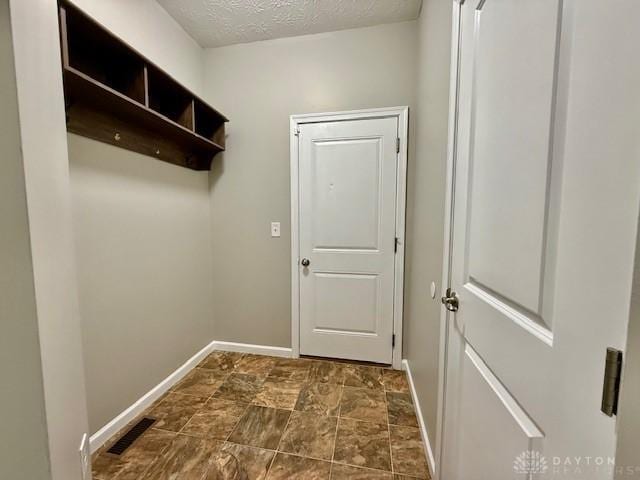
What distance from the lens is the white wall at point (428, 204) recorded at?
127 cm

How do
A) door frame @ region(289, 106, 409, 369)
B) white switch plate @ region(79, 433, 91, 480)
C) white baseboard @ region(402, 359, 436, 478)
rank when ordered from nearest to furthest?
1. white switch plate @ region(79, 433, 91, 480)
2. white baseboard @ region(402, 359, 436, 478)
3. door frame @ region(289, 106, 409, 369)

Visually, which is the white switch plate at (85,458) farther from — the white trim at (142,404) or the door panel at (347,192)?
the door panel at (347,192)

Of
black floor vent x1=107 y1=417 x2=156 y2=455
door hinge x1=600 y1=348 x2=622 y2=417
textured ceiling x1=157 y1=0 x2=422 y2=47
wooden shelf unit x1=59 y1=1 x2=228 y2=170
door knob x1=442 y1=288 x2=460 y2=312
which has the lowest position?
black floor vent x1=107 y1=417 x2=156 y2=455

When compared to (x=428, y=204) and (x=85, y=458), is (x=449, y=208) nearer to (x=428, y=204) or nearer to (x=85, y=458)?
(x=428, y=204)

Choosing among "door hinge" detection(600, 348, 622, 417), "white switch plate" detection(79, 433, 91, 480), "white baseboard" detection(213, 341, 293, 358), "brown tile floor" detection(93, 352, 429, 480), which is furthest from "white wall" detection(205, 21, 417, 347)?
"door hinge" detection(600, 348, 622, 417)

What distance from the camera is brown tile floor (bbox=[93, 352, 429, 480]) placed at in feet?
4.37

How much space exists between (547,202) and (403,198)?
162 centimetres

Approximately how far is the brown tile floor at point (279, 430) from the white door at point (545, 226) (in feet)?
2.27

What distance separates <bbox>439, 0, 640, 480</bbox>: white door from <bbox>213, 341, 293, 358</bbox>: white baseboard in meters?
1.73

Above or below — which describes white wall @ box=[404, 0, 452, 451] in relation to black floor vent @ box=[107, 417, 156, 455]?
above

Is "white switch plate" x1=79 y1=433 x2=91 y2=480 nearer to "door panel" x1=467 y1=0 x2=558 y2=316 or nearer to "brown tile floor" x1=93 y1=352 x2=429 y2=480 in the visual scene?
"brown tile floor" x1=93 y1=352 x2=429 y2=480

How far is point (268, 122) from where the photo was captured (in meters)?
2.30

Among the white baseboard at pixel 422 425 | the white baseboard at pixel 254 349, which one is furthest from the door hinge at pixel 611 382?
the white baseboard at pixel 254 349

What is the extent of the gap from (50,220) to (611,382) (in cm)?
129
